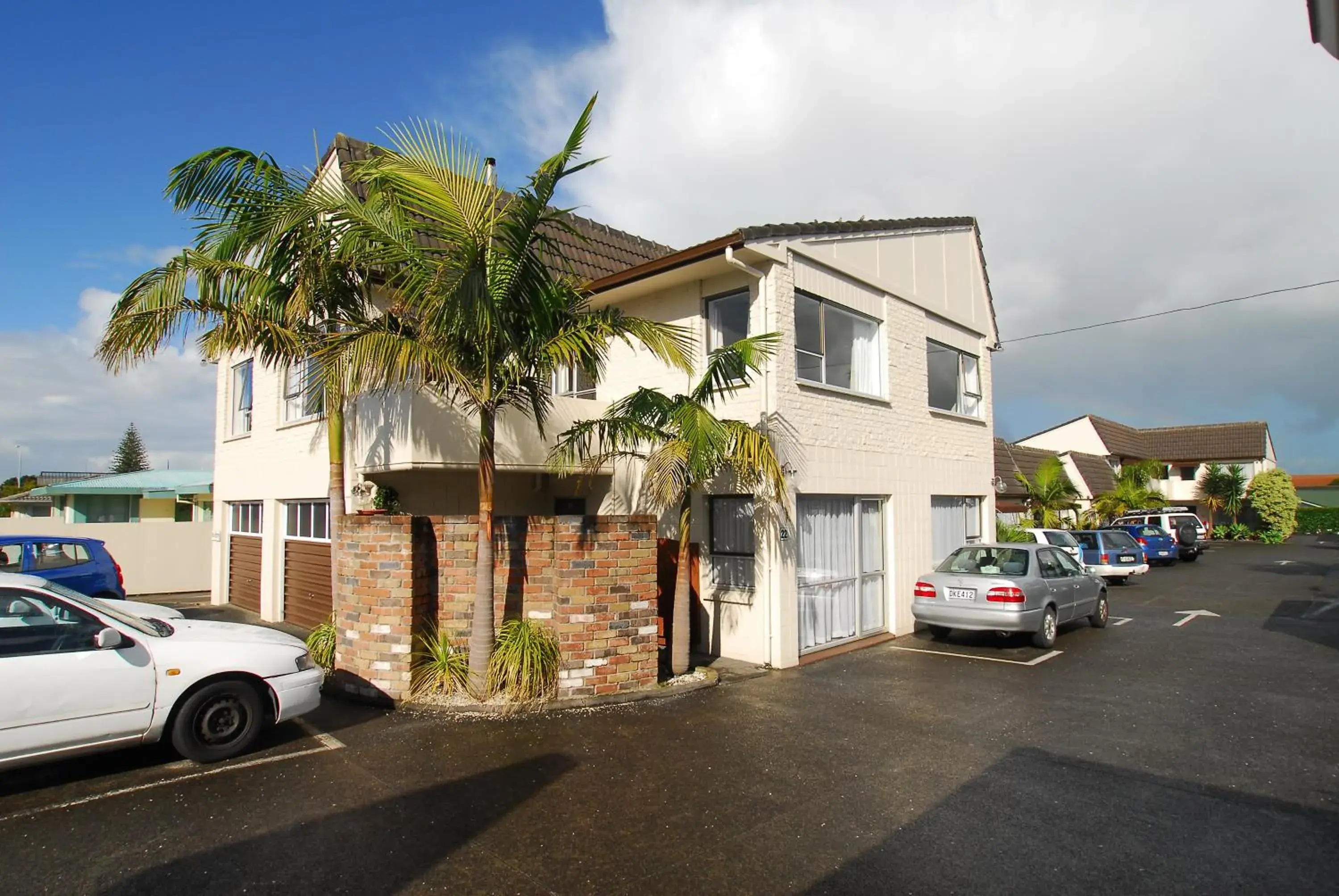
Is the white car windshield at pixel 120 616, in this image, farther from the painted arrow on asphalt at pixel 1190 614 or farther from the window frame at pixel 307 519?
Answer: the painted arrow on asphalt at pixel 1190 614

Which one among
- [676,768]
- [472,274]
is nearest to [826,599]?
[676,768]

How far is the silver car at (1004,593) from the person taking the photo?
1035 cm

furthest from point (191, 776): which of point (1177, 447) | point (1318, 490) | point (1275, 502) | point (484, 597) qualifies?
point (1318, 490)

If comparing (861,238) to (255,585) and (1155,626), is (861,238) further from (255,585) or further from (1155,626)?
(255,585)

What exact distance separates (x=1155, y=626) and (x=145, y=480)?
3228 centimetres

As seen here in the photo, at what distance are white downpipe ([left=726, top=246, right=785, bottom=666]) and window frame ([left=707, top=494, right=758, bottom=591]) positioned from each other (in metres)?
0.21

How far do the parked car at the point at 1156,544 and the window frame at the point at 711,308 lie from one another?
20.0m

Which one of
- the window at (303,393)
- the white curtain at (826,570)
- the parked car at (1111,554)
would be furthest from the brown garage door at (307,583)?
the parked car at (1111,554)

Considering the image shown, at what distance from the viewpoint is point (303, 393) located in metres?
11.4

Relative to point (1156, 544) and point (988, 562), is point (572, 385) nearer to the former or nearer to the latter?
point (988, 562)

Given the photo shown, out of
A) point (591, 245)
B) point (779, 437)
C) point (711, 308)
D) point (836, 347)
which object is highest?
point (591, 245)

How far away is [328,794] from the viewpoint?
5.48 metres

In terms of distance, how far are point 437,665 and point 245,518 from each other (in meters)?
9.69

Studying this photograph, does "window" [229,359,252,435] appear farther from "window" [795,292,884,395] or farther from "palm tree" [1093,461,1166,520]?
"palm tree" [1093,461,1166,520]
